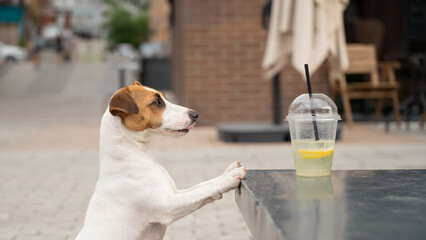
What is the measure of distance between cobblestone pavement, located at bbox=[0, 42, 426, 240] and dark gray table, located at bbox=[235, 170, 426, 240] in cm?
165

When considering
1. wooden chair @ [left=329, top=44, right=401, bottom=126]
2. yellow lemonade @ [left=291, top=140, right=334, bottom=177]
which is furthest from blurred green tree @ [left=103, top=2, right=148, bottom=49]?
yellow lemonade @ [left=291, top=140, right=334, bottom=177]

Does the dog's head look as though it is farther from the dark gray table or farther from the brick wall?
the brick wall

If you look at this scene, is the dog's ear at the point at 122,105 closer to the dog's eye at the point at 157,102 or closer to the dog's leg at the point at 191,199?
the dog's eye at the point at 157,102

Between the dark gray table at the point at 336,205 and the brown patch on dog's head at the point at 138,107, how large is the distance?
17.3 inches

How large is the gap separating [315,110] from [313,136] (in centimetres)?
11

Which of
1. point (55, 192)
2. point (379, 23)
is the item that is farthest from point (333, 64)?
point (55, 192)

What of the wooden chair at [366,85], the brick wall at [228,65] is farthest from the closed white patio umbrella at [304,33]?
the brick wall at [228,65]

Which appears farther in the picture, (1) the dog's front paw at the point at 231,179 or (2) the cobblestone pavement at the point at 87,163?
(2) the cobblestone pavement at the point at 87,163

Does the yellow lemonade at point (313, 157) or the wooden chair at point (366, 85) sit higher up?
the yellow lemonade at point (313, 157)

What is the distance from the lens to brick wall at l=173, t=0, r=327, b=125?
11844 mm

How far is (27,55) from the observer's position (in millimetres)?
51562

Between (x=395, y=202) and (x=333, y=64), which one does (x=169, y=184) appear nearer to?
(x=395, y=202)

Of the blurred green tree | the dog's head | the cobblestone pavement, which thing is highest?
the dog's head

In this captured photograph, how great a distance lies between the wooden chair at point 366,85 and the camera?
1077 cm
